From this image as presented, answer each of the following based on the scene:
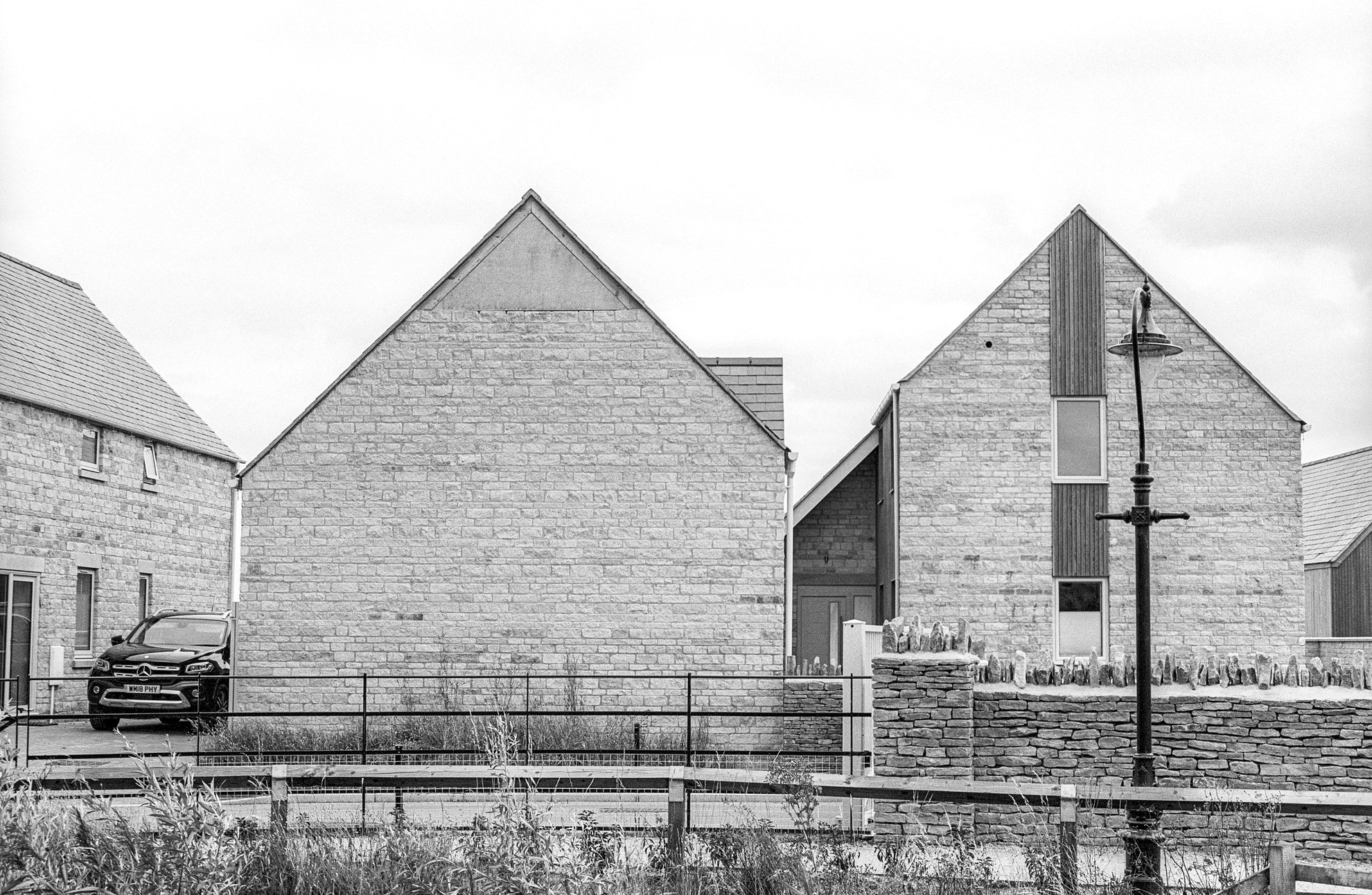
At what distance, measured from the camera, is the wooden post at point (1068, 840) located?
8.67 metres

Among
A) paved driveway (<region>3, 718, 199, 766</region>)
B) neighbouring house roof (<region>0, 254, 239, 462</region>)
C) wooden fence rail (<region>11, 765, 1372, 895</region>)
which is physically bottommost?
paved driveway (<region>3, 718, 199, 766</region>)

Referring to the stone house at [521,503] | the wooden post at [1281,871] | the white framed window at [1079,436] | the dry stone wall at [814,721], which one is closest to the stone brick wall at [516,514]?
the stone house at [521,503]

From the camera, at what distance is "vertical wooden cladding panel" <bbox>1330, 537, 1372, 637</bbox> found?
34062mm

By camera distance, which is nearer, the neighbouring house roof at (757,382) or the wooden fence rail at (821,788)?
the wooden fence rail at (821,788)

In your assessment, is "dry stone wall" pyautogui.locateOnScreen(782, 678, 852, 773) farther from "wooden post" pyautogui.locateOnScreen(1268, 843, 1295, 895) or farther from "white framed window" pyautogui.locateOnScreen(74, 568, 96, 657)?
"white framed window" pyautogui.locateOnScreen(74, 568, 96, 657)

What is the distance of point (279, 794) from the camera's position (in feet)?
30.0

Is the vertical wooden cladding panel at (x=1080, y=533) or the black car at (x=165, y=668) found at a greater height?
the vertical wooden cladding panel at (x=1080, y=533)

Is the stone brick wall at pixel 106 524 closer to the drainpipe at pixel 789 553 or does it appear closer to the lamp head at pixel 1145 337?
the drainpipe at pixel 789 553

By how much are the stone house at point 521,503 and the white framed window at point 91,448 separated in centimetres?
893

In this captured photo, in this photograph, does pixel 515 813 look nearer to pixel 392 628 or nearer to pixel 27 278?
pixel 392 628

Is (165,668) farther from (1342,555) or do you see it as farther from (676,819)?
(1342,555)

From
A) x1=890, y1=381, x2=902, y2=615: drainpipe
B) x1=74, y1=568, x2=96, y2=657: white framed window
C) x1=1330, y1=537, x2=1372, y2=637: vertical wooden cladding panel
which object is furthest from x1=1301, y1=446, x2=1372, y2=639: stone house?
x1=74, y1=568, x2=96, y2=657: white framed window

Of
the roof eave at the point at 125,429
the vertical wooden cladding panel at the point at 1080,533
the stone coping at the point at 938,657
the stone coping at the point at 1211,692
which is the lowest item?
the stone coping at the point at 1211,692

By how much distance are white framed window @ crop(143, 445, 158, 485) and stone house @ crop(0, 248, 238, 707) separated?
41mm
